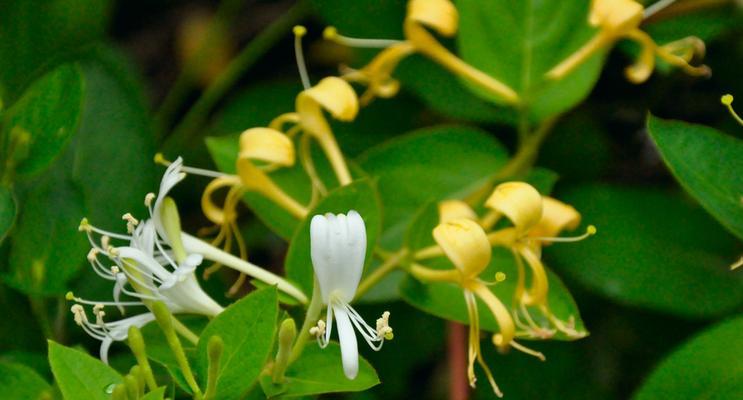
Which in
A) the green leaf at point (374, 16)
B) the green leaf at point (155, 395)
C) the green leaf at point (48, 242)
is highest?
the green leaf at point (374, 16)

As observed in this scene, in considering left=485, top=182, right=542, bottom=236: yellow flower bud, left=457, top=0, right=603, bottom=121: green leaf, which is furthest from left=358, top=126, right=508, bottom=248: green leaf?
left=485, top=182, right=542, bottom=236: yellow flower bud

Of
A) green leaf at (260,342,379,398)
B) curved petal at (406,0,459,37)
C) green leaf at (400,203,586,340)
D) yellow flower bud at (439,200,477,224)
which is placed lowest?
green leaf at (400,203,586,340)

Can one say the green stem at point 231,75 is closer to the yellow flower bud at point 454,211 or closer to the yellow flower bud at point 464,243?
the yellow flower bud at point 454,211

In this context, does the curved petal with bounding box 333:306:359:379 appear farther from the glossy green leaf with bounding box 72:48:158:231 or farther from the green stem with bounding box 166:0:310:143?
the green stem with bounding box 166:0:310:143

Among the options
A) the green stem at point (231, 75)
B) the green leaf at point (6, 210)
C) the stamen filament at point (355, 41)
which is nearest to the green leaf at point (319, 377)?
the green leaf at point (6, 210)

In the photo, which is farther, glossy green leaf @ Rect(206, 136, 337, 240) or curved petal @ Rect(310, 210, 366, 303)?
glossy green leaf @ Rect(206, 136, 337, 240)
